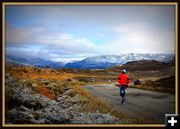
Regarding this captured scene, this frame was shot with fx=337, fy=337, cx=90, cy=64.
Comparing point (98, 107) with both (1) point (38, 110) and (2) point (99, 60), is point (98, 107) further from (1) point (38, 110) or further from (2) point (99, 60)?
(1) point (38, 110)

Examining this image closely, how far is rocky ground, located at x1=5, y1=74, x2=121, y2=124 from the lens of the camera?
501 cm

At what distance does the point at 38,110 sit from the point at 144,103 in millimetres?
1590

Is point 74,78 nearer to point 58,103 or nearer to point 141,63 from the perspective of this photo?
point 58,103

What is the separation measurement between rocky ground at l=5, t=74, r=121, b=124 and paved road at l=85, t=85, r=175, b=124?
9.5 inches

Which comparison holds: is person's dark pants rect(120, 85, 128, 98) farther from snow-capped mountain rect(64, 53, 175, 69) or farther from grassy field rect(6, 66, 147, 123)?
snow-capped mountain rect(64, 53, 175, 69)

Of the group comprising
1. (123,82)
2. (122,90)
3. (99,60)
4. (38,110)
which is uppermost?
(99,60)

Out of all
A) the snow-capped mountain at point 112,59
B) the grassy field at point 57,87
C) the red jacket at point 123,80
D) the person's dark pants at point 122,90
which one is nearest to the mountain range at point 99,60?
the snow-capped mountain at point 112,59

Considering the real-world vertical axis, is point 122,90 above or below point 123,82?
below

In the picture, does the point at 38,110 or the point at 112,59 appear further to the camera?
the point at 112,59

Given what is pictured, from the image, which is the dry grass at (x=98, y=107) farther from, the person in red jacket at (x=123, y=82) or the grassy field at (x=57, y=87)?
the person in red jacket at (x=123, y=82)

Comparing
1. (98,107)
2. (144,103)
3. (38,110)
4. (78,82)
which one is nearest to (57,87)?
(78,82)

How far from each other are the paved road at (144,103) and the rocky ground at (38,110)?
9.5 inches

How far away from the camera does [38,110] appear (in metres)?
5.02

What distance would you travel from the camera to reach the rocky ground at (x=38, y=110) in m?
5.01
